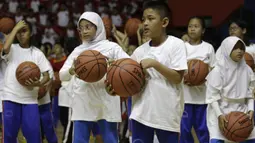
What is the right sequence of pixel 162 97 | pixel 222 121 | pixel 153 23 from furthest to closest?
pixel 222 121 < pixel 153 23 < pixel 162 97

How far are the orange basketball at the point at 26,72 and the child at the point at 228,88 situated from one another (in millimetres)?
1960

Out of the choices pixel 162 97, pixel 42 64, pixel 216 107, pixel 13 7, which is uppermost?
pixel 13 7

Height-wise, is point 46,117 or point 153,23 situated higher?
point 153,23

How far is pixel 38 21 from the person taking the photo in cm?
1642

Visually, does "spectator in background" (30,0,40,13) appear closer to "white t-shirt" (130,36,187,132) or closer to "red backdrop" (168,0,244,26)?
"red backdrop" (168,0,244,26)

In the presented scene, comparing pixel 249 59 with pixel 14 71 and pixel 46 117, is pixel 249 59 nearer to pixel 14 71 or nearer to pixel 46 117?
pixel 46 117

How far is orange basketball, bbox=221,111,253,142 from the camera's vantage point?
497 cm

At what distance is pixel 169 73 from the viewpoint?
416cm

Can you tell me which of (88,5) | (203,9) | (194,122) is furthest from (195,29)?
(88,5)

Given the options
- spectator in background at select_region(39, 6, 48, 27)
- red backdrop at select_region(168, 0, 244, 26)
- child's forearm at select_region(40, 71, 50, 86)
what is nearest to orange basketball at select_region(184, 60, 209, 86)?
child's forearm at select_region(40, 71, 50, 86)

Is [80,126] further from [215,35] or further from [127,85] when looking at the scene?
[215,35]

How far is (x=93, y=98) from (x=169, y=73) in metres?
1.24

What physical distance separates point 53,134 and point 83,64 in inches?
83.0

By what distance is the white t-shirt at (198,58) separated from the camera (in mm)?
6559
